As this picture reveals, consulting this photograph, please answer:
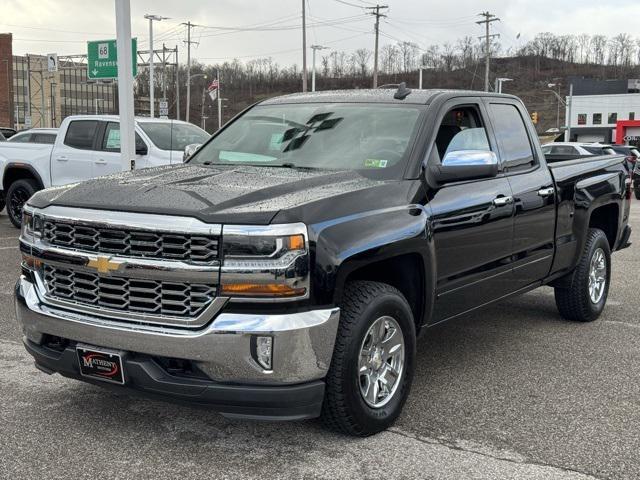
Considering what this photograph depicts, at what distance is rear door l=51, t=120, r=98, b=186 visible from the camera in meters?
11.9

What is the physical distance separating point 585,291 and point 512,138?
1703mm

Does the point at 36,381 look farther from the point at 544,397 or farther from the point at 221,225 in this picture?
the point at 544,397

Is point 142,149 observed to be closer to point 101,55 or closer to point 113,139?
point 113,139

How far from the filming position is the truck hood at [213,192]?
3326 mm

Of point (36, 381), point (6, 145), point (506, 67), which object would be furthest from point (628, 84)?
point (36, 381)

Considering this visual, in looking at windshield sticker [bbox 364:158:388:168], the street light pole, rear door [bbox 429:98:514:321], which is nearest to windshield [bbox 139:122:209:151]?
the street light pole

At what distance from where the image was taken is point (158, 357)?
3389mm

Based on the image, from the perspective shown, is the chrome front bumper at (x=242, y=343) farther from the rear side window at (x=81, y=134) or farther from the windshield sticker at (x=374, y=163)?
the rear side window at (x=81, y=134)

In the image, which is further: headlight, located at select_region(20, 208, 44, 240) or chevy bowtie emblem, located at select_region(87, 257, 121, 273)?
headlight, located at select_region(20, 208, 44, 240)

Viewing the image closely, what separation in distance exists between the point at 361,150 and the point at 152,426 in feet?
6.61

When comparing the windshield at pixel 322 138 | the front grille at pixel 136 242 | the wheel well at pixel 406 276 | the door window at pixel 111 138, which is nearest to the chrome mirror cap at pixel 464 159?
the windshield at pixel 322 138

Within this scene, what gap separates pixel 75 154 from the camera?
12008mm

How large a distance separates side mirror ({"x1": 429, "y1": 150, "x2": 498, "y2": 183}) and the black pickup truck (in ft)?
0.04

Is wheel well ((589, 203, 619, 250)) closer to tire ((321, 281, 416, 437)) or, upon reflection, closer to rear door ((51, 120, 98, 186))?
tire ((321, 281, 416, 437))
